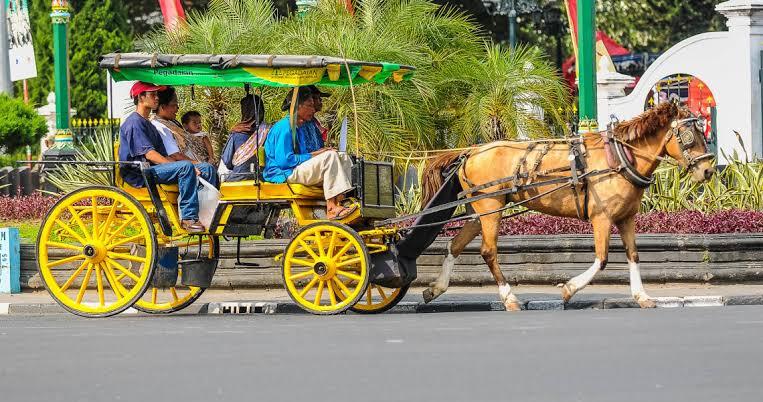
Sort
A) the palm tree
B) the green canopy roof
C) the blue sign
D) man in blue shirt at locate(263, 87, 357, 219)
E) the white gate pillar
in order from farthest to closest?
the white gate pillar
the palm tree
the blue sign
man in blue shirt at locate(263, 87, 357, 219)
the green canopy roof

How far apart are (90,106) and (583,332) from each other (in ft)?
98.2

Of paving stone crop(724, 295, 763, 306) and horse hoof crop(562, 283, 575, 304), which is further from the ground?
horse hoof crop(562, 283, 575, 304)

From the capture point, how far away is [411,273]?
14.5 m

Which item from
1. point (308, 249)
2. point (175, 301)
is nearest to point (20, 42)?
point (175, 301)

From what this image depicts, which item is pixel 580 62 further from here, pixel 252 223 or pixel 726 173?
pixel 252 223

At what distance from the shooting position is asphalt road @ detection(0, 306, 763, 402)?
9.45m

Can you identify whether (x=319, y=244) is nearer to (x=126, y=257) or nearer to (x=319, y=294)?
(x=319, y=294)

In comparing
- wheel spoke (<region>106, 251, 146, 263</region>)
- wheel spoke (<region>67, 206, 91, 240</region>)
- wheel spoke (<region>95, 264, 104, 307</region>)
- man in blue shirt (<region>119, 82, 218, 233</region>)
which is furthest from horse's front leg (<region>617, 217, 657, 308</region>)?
wheel spoke (<region>67, 206, 91, 240</region>)

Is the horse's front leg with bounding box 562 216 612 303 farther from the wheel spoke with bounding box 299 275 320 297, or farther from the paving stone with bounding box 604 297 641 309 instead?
the wheel spoke with bounding box 299 275 320 297

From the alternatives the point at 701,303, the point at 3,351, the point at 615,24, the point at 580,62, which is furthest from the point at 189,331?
the point at 615,24

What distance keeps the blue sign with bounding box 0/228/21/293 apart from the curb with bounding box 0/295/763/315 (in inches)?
52.5

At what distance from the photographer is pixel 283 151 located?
14.3m

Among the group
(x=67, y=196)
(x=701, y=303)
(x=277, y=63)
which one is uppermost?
(x=277, y=63)

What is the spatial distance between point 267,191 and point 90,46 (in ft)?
87.8
